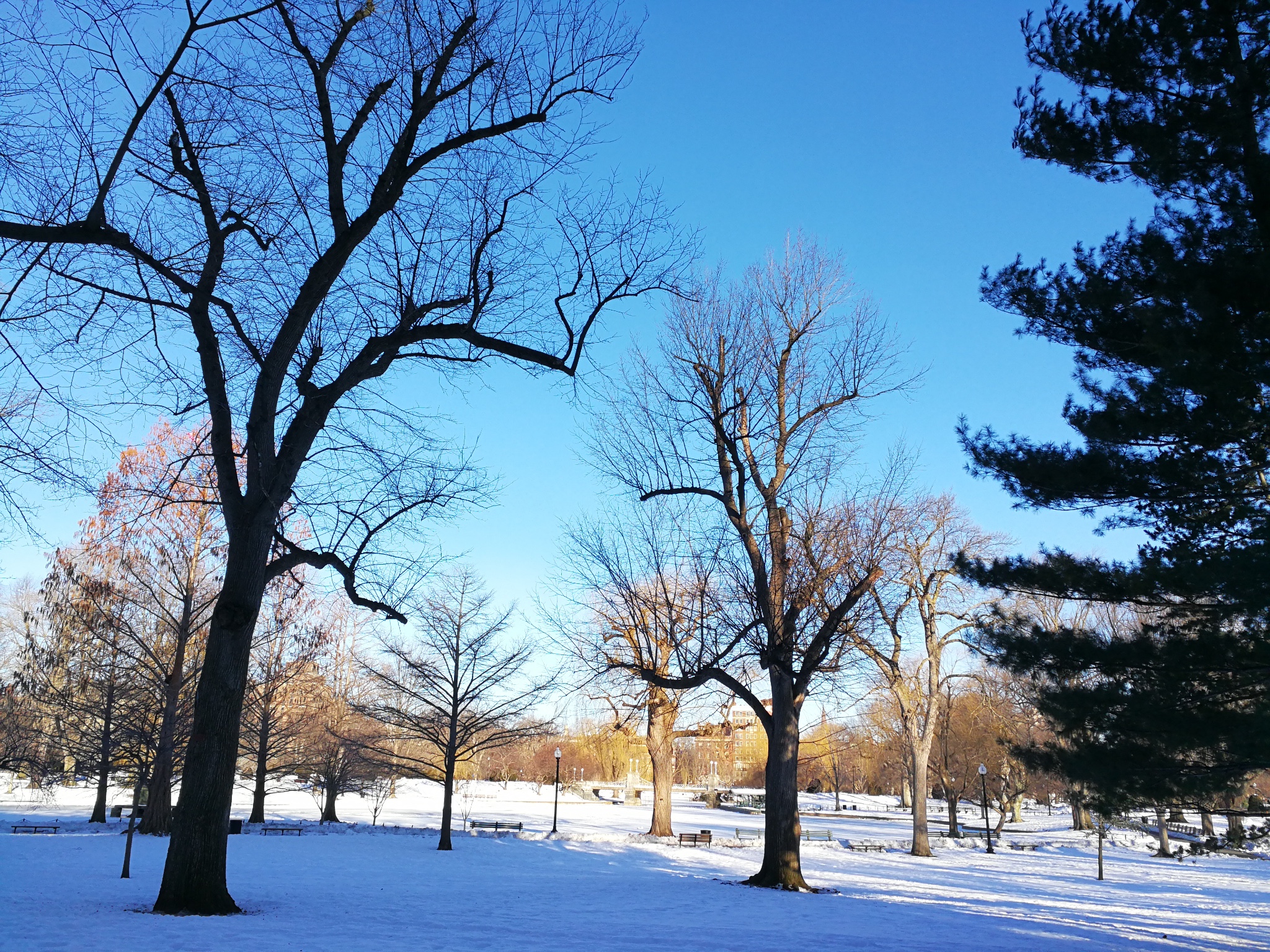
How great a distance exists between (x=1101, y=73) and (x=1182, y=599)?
5.68 m

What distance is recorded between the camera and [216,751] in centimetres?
932

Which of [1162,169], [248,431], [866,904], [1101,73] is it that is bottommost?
[866,904]

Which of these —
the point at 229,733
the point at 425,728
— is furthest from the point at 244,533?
the point at 425,728

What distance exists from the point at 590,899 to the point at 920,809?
59.6 feet

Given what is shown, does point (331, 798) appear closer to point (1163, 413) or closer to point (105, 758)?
point (105, 758)

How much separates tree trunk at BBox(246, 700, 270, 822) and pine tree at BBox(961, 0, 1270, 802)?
25.1 metres

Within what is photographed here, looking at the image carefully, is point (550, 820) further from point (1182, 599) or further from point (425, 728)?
point (1182, 599)

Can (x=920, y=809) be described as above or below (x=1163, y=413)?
below

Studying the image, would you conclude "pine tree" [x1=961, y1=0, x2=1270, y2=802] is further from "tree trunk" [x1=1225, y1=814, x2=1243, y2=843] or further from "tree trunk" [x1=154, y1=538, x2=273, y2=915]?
"tree trunk" [x1=154, y1=538, x2=273, y2=915]

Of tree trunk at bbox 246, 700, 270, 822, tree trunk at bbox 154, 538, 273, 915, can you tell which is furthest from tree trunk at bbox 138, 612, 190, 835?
tree trunk at bbox 154, 538, 273, 915

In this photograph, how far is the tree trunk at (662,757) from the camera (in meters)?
26.6

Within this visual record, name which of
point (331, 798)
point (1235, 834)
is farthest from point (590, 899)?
point (331, 798)

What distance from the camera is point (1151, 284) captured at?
8.65m

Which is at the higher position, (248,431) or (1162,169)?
(1162,169)
